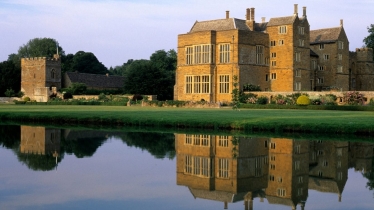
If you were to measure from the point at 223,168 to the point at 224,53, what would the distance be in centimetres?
3841

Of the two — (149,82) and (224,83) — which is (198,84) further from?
(149,82)

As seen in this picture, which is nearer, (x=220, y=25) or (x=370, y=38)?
(x=220, y=25)

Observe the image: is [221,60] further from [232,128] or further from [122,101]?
[232,128]

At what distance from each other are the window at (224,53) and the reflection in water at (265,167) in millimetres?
30962

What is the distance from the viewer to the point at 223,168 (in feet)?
46.6

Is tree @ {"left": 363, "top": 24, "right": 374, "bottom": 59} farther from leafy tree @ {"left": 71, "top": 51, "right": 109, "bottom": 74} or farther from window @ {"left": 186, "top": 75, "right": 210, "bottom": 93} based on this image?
leafy tree @ {"left": 71, "top": 51, "right": 109, "bottom": 74}

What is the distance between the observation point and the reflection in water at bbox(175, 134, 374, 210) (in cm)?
1118

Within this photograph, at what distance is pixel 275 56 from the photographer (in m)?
53.9

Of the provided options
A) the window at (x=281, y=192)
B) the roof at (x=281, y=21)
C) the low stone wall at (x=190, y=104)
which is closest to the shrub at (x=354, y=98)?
the roof at (x=281, y=21)

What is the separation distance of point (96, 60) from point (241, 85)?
197 ft

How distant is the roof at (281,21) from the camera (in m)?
52.9

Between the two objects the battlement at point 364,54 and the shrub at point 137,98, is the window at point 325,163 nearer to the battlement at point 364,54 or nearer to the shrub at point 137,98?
the shrub at point 137,98

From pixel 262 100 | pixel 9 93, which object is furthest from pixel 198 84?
pixel 9 93

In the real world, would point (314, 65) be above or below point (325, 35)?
below
